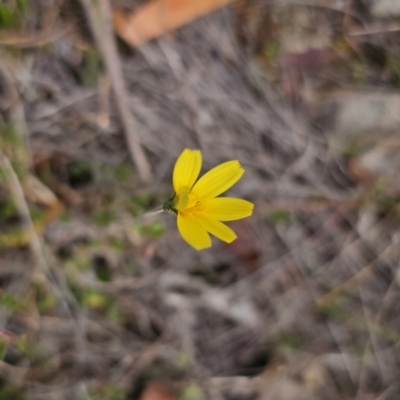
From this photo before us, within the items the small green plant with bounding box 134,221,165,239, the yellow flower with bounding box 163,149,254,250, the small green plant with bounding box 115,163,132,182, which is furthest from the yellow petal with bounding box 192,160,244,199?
the small green plant with bounding box 115,163,132,182

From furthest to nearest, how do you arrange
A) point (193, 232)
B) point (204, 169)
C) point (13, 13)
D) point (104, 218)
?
point (204, 169) < point (104, 218) < point (13, 13) < point (193, 232)

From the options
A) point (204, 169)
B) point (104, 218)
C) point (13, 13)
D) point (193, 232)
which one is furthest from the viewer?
point (204, 169)

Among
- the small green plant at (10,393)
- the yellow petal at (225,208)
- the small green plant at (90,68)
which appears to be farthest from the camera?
the small green plant at (90,68)

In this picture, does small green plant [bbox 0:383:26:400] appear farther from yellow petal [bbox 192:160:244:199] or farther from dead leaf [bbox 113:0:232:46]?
dead leaf [bbox 113:0:232:46]

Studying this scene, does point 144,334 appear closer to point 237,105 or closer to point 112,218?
point 112,218

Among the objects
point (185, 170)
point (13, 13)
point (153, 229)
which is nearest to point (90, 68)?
point (13, 13)

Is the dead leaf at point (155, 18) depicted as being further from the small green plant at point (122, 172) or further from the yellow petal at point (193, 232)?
the yellow petal at point (193, 232)

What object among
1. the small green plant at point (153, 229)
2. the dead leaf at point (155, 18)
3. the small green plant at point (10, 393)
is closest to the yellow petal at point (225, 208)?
the small green plant at point (153, 229)

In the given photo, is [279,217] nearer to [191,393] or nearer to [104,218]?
[104,218]
